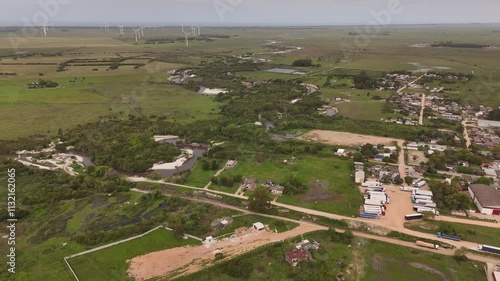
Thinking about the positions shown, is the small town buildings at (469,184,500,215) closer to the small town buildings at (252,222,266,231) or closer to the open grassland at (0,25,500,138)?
the small town buildings at (252,222,266,231)

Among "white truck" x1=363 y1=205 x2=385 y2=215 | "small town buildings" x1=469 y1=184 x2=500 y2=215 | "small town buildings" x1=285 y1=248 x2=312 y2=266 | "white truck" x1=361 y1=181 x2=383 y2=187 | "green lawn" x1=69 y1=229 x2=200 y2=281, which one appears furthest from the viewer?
"white truck" x1=361 y1=181 x2=383 y2=187

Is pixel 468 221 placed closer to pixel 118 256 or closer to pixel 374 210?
pixel 374 210

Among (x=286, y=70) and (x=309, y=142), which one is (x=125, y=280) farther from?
(x=286, y=70)

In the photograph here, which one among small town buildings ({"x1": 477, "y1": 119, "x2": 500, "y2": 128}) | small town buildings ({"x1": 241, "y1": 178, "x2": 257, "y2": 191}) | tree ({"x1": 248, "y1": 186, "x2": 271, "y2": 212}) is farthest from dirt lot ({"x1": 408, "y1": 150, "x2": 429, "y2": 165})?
tree ({"x1": 248, "y1": 186, "x2": 271, "y2": 212})


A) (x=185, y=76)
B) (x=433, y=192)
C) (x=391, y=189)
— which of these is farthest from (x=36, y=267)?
(x=185, y=76)

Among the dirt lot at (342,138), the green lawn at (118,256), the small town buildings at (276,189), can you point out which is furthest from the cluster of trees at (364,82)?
the green lawn at (118,256)

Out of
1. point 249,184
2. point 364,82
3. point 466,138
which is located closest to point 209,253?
point 249,184
